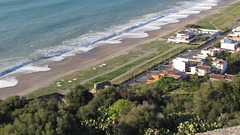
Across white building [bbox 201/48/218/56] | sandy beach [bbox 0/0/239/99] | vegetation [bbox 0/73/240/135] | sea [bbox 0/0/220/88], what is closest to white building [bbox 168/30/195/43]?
sandy beach [bbox 0/0/239/99]

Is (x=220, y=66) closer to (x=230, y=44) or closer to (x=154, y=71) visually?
(x=154, y=71)

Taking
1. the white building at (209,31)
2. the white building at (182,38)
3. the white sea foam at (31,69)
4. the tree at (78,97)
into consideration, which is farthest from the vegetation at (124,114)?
the white building at (209,31)

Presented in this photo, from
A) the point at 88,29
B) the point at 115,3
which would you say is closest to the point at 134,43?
the point at 88,29

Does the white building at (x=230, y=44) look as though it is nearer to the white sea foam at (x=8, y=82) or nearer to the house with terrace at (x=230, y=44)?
the house with terrace at (x=230, y=44)

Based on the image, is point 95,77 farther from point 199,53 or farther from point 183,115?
point 183,115

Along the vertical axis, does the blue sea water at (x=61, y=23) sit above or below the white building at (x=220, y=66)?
above

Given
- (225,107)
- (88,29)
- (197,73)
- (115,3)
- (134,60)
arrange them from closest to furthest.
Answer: (225,107), (197,73), (134,60), (88,29), (115,3)
